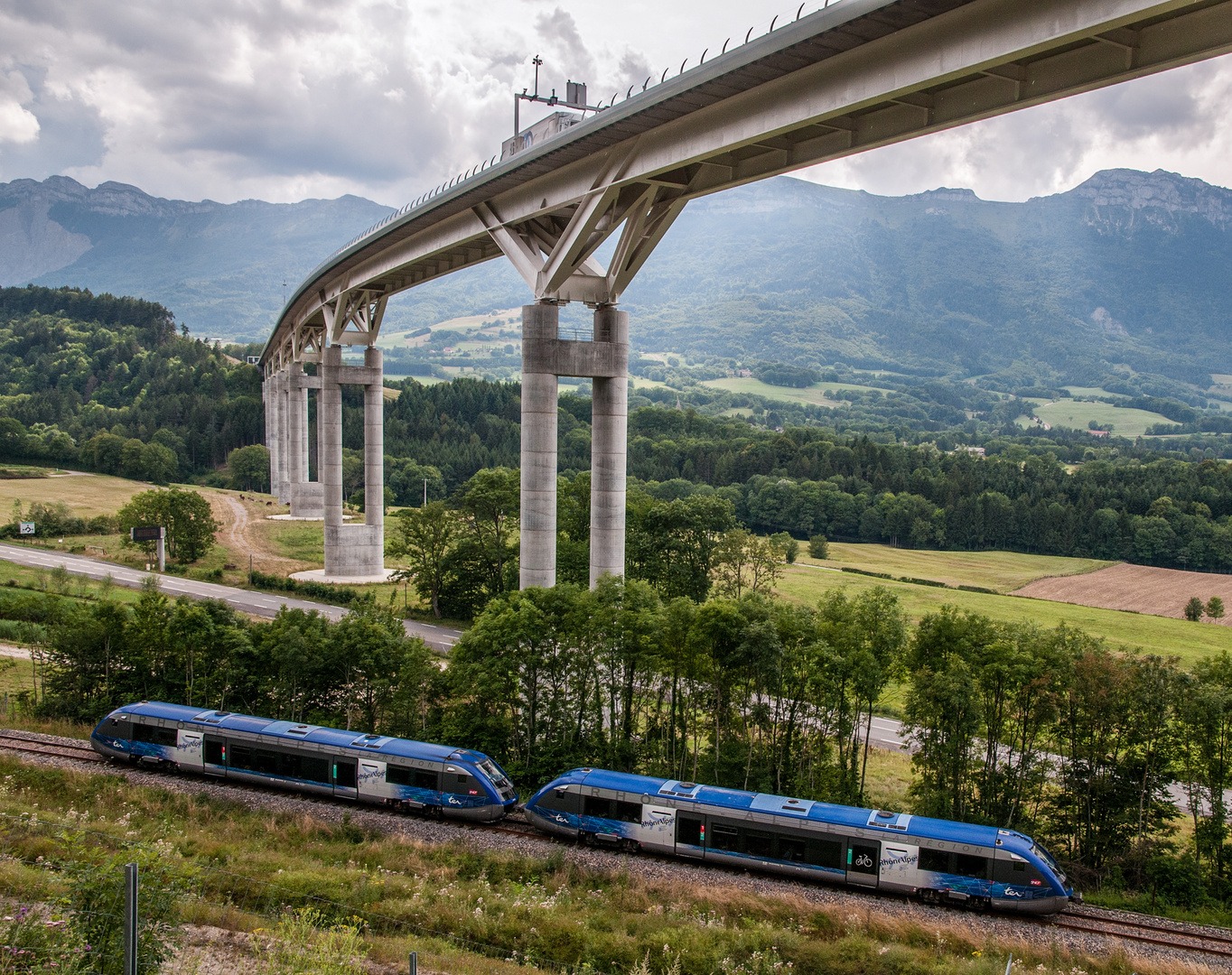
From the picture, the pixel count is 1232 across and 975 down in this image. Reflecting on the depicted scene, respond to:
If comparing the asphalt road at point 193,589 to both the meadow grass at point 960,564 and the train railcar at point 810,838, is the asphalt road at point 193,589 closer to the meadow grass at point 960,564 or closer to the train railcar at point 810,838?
the train railcar at point 810,838

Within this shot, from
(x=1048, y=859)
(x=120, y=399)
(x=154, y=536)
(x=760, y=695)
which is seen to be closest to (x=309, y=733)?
(x=760, y=695)

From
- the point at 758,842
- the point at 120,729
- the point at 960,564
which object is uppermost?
the point at 120,729

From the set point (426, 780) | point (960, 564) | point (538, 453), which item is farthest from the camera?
point (960, 564)

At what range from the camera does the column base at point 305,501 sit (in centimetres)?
9219

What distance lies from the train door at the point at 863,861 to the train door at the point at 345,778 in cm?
1361

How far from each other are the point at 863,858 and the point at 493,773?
32.6 ft

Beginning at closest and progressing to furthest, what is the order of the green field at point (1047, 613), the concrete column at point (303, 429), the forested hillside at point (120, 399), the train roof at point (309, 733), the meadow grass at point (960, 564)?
the train roof at point (309, 733) < the green field at point (1047, 613) < the meadow grass at point (960, 564) < the concrete column at point (303, 429) < the forested hillside at point (120, 399)

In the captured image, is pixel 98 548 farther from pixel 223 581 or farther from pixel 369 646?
pixel 369 646

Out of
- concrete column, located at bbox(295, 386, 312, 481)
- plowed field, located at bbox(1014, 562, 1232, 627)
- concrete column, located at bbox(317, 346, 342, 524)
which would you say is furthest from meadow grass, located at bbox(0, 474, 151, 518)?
plowed field, located at bbox(1014, 562, 1232, 627)

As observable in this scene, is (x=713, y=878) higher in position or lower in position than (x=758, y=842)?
lower

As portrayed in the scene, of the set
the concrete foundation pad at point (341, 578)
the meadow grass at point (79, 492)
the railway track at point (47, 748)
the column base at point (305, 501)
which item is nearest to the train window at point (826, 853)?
the railway track at point (47, 748)

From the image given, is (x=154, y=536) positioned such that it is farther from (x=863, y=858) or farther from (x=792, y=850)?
(x=863, y=858)

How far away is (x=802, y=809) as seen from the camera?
874 inches

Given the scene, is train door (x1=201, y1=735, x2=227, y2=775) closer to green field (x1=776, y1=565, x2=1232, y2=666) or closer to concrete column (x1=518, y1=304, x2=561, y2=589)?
concrete column (x1=518, y1=304, x2=561, y2=589)
